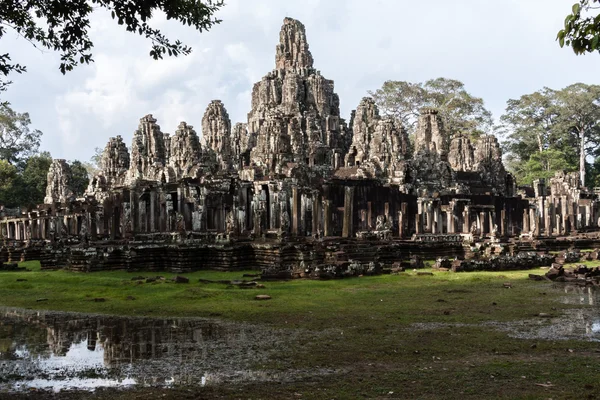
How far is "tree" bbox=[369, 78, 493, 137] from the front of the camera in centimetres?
7488

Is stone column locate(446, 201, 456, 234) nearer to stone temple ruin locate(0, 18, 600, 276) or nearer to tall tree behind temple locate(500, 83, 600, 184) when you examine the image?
stone temple ruin locate(0, 18, 600, 276)

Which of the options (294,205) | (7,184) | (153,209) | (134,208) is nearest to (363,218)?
(294,205)

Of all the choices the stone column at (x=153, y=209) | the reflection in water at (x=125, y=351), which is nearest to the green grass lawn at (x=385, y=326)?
the reflection in water at (x=125, y=351)

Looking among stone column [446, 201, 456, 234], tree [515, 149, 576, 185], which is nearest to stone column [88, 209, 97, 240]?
stone column [446, 201, 456, 234]

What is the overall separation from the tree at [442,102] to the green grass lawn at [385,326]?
58.0m

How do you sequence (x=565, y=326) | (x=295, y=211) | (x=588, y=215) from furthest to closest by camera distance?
(x=588, y=215)
(x=295, y=211)
(x=565, y=326)

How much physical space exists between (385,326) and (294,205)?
1441 centimetres

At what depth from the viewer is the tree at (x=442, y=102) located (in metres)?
74.9

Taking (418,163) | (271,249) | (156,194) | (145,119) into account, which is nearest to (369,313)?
(271,249)

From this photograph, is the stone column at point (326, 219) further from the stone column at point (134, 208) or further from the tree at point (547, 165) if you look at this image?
the tree at point (547, 165)

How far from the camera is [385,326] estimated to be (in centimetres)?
1014

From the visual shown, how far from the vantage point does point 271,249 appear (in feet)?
70.9

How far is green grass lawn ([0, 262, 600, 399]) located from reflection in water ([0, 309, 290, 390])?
0.57m

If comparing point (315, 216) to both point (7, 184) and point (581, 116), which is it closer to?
point (7, 184)
